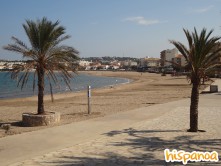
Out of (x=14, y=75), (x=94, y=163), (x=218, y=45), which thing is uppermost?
(x=218, y=45)

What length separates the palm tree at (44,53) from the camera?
13641mm

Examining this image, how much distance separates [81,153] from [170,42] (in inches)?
181

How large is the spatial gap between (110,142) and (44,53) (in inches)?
232

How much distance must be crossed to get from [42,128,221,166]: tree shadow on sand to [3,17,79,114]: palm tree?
4359mm

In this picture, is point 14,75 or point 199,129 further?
point 14,75

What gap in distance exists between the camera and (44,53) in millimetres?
13750

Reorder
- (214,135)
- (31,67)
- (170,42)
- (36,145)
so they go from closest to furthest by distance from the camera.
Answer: (36,145)
(214,135)
(170,42)
(31,67)

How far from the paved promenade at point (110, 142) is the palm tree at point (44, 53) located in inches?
103

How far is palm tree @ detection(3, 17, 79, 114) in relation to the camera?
13.6m

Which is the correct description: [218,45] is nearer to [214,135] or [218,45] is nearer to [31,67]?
[214,135]

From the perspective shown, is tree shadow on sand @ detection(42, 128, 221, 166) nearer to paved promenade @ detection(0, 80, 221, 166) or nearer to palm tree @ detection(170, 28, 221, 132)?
paved promenade @ detection(0, 80, 221, 166)

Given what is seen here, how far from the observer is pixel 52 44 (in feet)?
45.9

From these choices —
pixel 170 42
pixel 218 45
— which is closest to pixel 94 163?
pixel 170 42

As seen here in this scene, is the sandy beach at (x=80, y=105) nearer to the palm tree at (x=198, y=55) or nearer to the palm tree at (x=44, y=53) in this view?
the palm tree at (x=44, y=53)
